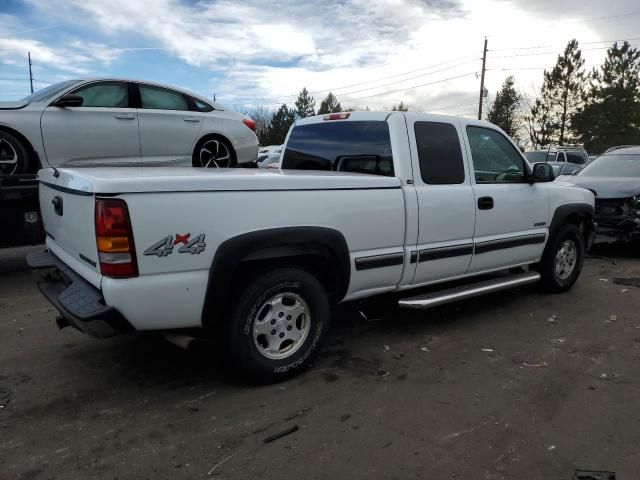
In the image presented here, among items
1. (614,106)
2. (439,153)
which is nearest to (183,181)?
(439,153)

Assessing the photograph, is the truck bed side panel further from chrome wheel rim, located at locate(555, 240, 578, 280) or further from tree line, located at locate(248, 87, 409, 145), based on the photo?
tree line, located at locate(248, 87, 409, 145)

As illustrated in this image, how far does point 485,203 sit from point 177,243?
2871 millimetres

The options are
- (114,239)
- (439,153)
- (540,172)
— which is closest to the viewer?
(114,239)

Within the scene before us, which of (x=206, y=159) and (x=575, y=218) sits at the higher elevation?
(x=206, y=159)

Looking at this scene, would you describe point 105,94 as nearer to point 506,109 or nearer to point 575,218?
point 575,218

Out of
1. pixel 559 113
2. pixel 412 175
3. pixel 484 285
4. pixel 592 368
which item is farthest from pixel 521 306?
pixel 559 113

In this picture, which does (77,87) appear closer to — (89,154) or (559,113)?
(89,154)

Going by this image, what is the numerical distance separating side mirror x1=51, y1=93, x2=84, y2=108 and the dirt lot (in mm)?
2508

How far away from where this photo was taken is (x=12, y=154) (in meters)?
5.77

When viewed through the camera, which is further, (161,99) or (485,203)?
(161,99)

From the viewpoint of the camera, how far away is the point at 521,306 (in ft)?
17.8

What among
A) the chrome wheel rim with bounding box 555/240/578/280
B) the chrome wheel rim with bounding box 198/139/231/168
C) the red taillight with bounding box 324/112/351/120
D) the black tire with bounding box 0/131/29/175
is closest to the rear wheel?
the chrome wheel rim with bounding box 198/139/231/168

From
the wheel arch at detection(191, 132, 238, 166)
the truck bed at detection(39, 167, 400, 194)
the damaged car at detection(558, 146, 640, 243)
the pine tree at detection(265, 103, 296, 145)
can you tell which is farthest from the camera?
the pine tree at detection(265, 103, 296, 145)

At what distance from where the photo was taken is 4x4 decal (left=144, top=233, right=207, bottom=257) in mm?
2850
